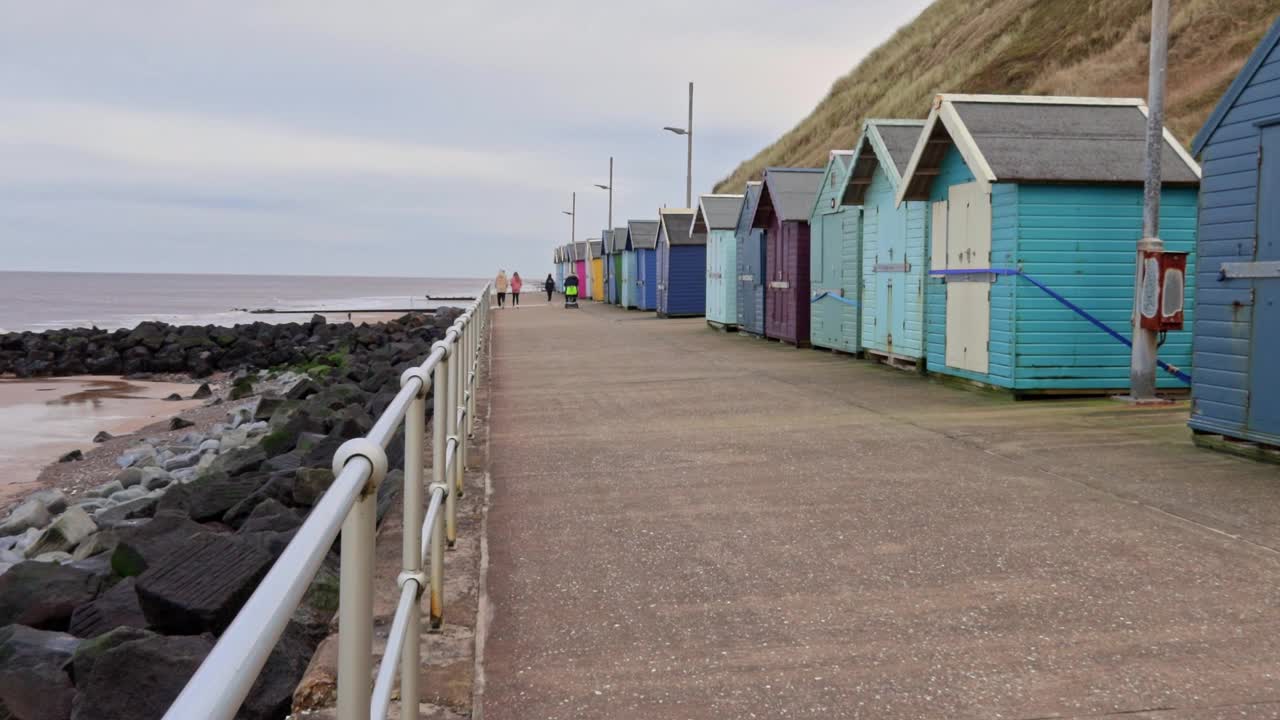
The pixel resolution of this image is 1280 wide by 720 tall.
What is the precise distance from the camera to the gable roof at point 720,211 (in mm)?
28516

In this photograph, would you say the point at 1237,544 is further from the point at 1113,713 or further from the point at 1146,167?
the point at 1146,167

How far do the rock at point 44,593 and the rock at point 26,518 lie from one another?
3627 mm

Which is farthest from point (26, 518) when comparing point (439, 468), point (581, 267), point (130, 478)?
point (581, 267)

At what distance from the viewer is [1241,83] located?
28.4 ft

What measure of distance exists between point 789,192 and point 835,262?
3309 mm

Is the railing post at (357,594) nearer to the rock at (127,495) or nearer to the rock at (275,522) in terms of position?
the rock at (275,522)

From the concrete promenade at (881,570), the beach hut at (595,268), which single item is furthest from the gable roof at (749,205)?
the beach hut at (595,268)

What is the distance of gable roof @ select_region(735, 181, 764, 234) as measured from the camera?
2353 cm

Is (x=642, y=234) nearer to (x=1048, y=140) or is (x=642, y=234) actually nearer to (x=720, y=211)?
(x=720, y=211)

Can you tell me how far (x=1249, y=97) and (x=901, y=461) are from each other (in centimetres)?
372

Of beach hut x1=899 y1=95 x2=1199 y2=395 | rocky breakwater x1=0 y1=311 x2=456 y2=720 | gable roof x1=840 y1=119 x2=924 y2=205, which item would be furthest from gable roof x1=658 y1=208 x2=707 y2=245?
beach hut x1=899 y1=95 x2=1199 y2=395

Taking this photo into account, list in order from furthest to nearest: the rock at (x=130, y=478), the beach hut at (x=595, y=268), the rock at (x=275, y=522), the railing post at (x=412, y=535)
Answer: the beach hut at (x=595, y=268) → the rock at (x=130, y=478) → the rock at (x=275, y=522) → the railing post at (x=412, y=535)

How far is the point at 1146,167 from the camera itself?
11305mm

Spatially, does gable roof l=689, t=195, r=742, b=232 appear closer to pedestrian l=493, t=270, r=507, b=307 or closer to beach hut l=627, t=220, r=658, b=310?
beach hut l=627, t=220, r=658, b=310
